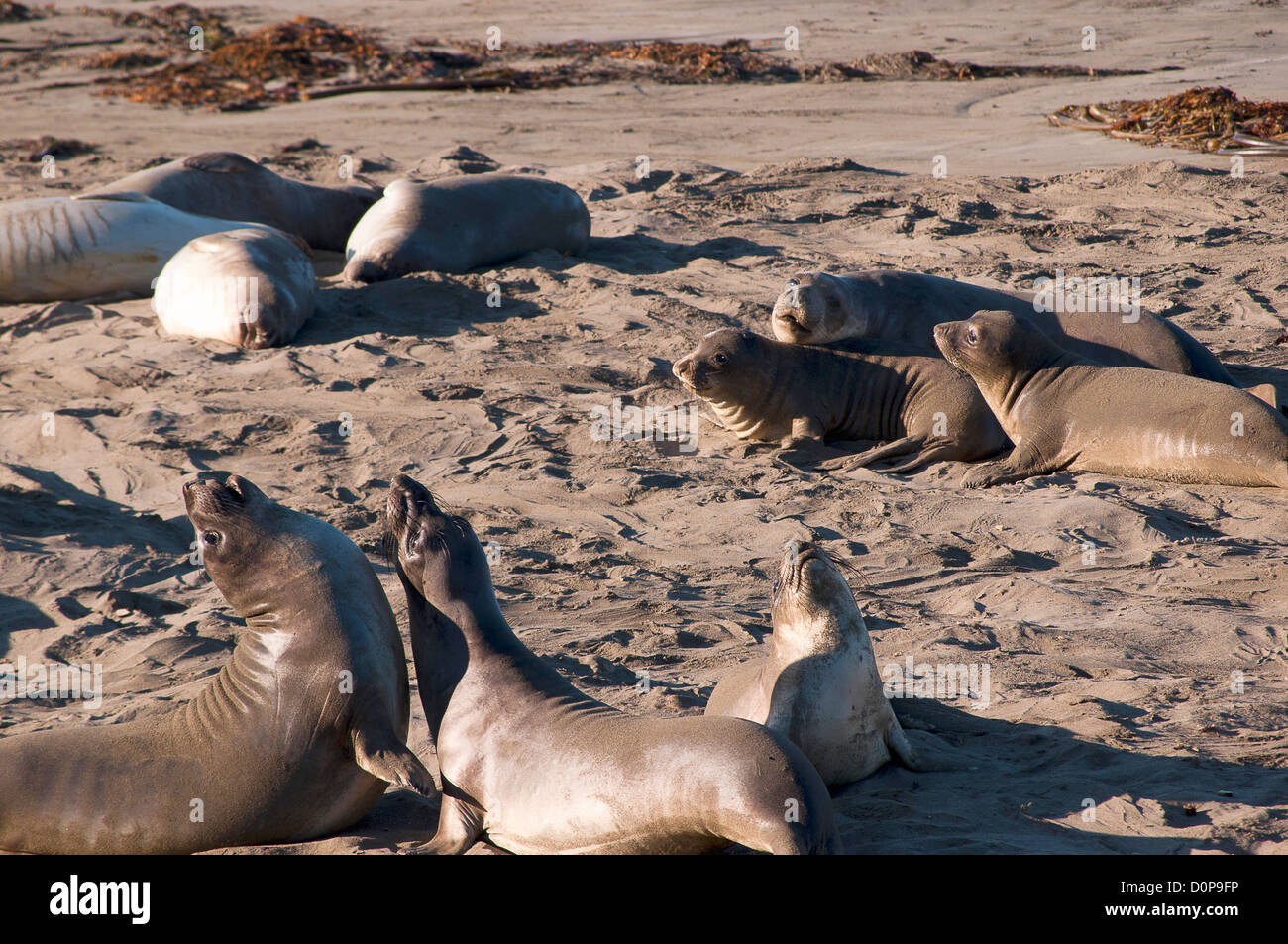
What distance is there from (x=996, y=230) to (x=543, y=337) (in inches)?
128

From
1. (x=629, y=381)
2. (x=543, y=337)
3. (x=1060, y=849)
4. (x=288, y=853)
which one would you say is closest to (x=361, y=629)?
(x=288, y=853)

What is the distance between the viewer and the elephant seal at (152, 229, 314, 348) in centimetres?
768

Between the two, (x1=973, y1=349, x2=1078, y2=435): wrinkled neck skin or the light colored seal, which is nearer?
(x1=973, y1=349, x2=1078, y2=435): wrinkled neck skin

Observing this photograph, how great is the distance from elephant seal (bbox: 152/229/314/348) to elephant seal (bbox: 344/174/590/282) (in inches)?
25.3

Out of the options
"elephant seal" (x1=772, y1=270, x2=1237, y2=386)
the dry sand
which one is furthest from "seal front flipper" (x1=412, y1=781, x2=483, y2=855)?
"elephant seal" (x1=772, y1=270, x2=1237, y2=386)

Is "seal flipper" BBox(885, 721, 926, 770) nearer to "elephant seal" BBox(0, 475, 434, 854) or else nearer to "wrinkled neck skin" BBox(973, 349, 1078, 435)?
"elephant seal" BBox(0, 475, 434, 854)

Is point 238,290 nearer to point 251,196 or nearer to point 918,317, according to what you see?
point 251,196

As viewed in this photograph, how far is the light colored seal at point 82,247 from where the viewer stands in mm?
8523

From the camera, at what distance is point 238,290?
7770 millimetres

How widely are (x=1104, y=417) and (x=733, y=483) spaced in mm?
1661

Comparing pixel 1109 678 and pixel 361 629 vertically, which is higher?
pixel 361 629

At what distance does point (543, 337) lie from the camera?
299 inches

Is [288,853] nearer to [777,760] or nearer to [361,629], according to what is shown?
[361,629]

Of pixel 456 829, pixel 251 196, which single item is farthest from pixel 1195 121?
pixel 456 829
